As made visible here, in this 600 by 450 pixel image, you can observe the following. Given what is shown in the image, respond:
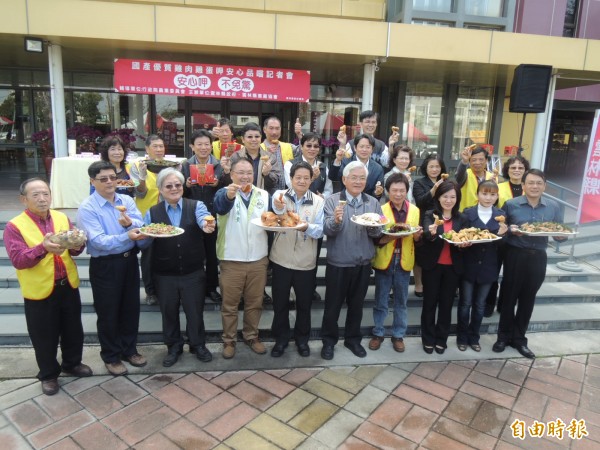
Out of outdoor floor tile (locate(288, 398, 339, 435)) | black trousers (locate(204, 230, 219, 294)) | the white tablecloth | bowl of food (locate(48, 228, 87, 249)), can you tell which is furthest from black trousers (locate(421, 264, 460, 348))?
the white tablecloth

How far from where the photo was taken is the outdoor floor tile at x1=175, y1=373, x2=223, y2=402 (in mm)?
3588

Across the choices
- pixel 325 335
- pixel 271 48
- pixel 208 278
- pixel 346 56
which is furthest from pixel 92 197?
pixel 346 56

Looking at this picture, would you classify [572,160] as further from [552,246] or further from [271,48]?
[271,48]

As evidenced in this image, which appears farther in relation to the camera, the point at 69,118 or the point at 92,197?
the point at 69,118

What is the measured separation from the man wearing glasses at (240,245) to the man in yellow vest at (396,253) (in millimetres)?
1192

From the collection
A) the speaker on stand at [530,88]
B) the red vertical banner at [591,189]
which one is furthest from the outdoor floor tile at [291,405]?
the speaker on stand at [530,88]

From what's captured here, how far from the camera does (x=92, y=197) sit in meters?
3.54

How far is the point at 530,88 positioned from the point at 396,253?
4580 mm

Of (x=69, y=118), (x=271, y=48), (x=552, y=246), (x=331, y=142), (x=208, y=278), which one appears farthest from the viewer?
(x=69, y=118)

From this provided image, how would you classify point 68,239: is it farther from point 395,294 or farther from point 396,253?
point 395,294

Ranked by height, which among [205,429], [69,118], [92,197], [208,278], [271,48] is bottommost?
[205,429]

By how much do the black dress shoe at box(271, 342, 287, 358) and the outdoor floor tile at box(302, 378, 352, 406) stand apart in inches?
18.7

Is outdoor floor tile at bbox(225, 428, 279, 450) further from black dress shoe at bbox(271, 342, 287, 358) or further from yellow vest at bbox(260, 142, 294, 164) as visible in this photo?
yellow vest at bbox(260, 142, 294, 164)

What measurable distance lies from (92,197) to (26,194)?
0.47 metres
